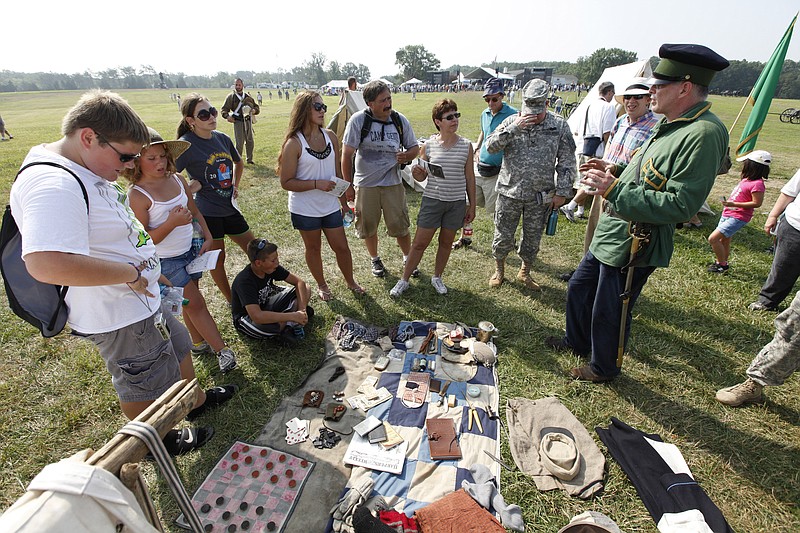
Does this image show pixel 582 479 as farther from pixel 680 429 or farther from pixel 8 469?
pixel 8 469

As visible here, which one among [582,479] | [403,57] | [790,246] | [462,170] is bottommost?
[582,479]

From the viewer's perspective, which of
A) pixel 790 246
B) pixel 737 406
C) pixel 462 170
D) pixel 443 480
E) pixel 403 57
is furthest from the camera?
pixel 403 57

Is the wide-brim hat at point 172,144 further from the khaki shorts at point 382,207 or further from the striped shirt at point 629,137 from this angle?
the striped shirt at point 629,137

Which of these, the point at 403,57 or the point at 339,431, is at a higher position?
the point at 403,57

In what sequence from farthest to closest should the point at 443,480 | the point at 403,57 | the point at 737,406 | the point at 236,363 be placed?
1. the point at 403,57
2. the point at 236,363
3. the point at 737,406
4. the point at 443,480

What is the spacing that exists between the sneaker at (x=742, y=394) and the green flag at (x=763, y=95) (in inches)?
178

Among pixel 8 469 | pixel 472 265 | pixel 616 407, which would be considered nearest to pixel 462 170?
pixel 472 265

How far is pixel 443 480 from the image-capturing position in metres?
2.59

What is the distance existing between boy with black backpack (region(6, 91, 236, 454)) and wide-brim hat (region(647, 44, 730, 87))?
3098mm

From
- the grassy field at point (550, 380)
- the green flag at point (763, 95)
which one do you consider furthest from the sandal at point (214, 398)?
the green flag at point (763, 95)

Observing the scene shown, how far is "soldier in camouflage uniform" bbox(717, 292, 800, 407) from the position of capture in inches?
108

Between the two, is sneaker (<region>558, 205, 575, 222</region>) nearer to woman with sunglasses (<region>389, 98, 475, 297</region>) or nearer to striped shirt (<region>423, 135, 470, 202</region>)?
woman with sunglasses (<region>389, 98, 475, 297</region>)

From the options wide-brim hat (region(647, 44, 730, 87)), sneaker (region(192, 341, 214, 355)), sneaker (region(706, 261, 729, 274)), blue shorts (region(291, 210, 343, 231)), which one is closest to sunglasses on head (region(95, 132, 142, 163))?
blue shorts (region(291, 210, 343, 231))

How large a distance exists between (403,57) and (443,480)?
113 meters
